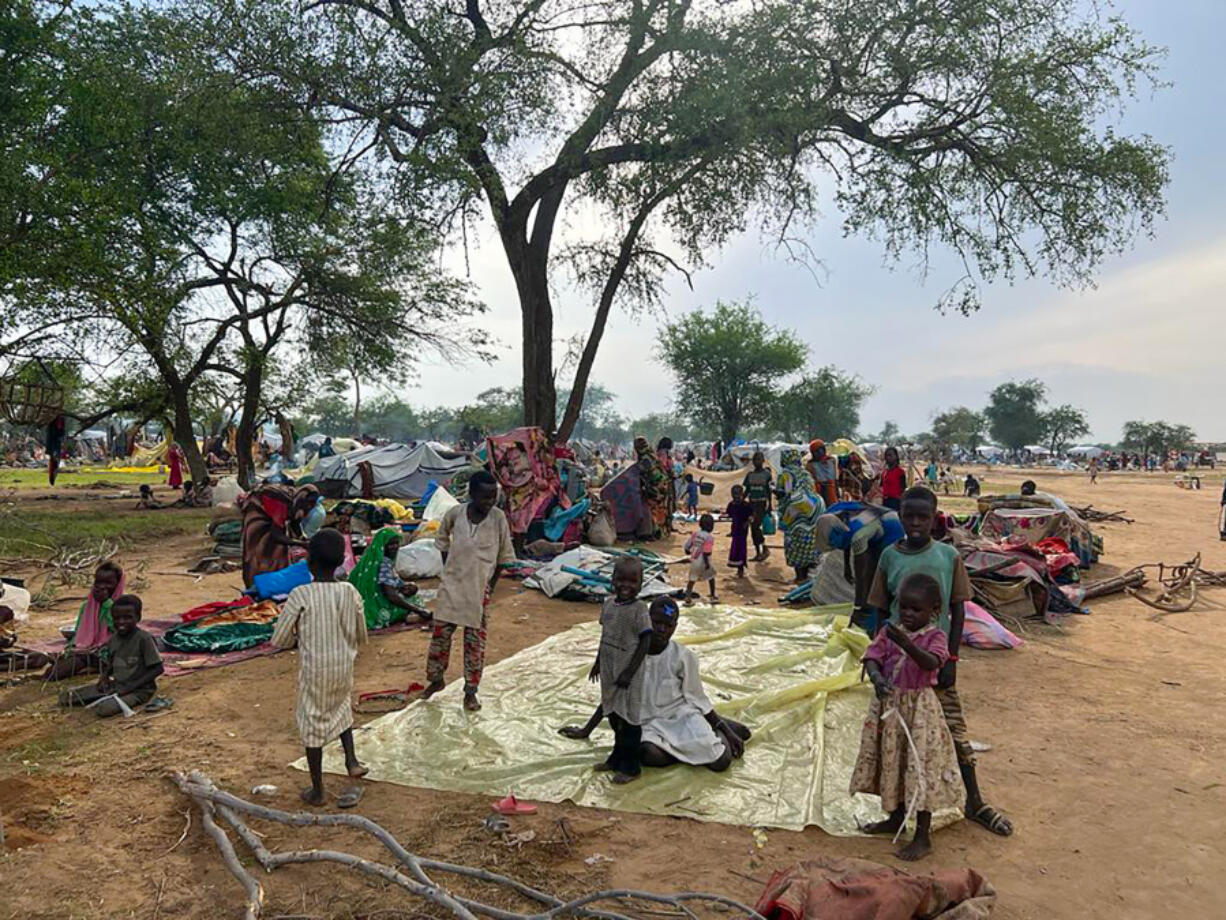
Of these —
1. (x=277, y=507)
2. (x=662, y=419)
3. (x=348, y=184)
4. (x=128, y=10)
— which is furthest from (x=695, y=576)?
(x=662, y=419)

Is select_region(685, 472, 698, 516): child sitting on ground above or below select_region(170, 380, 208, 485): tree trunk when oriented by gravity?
below

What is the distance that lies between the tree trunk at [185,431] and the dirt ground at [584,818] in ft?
47.8

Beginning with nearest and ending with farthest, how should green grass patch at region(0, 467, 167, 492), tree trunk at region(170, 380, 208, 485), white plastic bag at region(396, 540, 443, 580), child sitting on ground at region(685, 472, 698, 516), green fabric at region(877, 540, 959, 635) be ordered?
1. green fabric at region(877, 540, 959, 635)
2. white plastic bag at region(396, 540, 443, 580)
3. tree trunk at region(170, 380, 208, 485)
4. child sitting on ground at region(685, 472, 698, 516)
5. green grass patch at region(0, 467, 167, 492)

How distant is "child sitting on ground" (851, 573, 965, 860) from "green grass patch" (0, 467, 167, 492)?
2592 centimetres

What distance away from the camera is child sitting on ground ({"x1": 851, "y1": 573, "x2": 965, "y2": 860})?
10.7ft

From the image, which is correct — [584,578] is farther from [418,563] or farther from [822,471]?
[822,471]

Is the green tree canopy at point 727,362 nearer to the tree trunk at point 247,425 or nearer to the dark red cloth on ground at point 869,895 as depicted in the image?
the tree trunk at point 247,425

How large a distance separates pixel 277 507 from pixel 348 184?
681 centimetres

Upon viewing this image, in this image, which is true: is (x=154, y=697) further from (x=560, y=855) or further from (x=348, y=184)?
(x=348, y=184)

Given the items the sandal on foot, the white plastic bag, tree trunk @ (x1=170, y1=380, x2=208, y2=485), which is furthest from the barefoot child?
tree trunk @ (x1=170, y1=380, x2=208, y2=485)

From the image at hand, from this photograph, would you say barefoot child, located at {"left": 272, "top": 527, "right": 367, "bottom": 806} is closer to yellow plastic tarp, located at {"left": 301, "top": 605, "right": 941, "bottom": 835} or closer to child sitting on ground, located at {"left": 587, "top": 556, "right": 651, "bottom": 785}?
yellow plastic tarp, located at {"left": 301, "top": 605, "right": 941, "bottom": 835}

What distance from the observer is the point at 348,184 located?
41.1 feet

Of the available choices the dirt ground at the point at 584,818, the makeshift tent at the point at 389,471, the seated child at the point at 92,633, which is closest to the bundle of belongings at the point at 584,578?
the dirt ground at the point at 584,818

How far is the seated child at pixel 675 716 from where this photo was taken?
13.7ft
